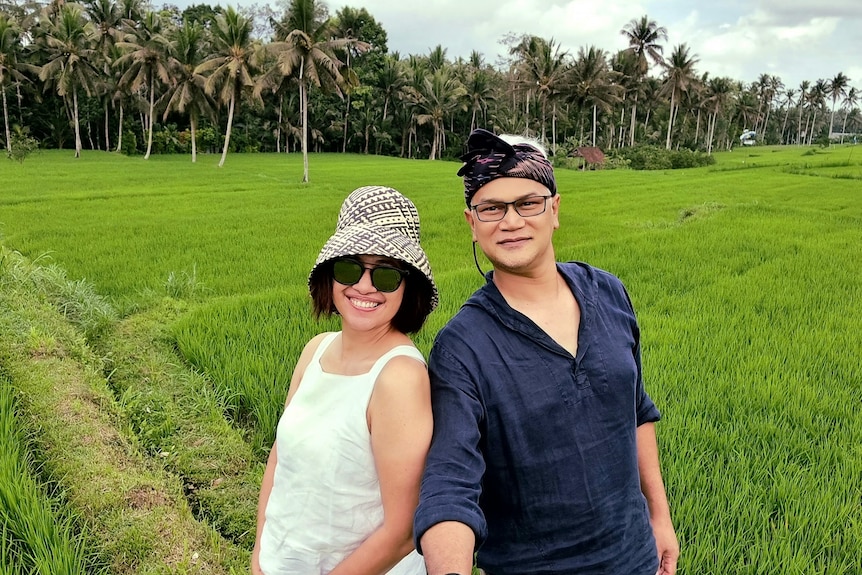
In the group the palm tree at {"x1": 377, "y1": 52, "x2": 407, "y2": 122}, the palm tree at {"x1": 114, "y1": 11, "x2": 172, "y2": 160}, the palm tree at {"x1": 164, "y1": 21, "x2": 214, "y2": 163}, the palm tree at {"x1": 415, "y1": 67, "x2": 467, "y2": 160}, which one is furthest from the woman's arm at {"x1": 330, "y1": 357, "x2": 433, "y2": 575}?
the palm tree at {"x1": 377, "y1": 52, "x2": 407, "y2": 122}

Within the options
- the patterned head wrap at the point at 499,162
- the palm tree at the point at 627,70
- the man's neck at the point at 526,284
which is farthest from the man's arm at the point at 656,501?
the palm tree at the point at 627,70

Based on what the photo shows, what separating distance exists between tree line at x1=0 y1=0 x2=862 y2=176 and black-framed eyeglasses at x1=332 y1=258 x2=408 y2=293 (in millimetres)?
19374

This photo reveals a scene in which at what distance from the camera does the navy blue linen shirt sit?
123 cm

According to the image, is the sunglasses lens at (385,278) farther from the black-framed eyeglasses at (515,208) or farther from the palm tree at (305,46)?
the palm tree at (305,46)

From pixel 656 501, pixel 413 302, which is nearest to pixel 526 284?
pixel 413 302

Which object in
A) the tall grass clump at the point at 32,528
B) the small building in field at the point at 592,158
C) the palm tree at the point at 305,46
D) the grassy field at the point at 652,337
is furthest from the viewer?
the small building in field at the point at 592,158

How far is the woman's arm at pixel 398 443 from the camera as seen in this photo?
45.0 inches

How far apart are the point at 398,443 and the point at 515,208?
0.60 meters

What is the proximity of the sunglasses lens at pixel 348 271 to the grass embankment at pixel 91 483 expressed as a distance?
4.98 ft

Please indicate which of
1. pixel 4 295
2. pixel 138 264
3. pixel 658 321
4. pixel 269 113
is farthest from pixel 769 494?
pixel 269 113

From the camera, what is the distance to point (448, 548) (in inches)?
41.2

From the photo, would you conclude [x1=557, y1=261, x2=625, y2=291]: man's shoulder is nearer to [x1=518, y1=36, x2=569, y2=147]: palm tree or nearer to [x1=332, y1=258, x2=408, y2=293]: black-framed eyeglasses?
[x1=332, y1=258, x2=408, y2=293]: black-framed eyeglasses

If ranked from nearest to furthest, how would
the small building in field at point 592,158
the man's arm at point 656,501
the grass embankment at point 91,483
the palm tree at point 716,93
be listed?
the man's arm at point 656,501 → the grass embankment at point 91,483 → the small building in field at point 592,158 → the palm tree at point 716,93

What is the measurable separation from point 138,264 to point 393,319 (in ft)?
21.4
